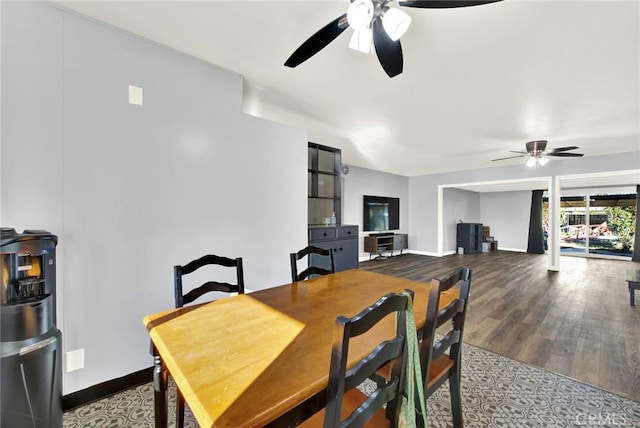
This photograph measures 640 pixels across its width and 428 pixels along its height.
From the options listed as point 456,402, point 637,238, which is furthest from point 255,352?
point 637,238

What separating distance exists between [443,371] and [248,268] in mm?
1805

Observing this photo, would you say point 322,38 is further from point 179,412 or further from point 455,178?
point 455,178

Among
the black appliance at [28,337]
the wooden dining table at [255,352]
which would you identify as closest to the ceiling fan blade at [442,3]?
the wooden dining table at [255,352]

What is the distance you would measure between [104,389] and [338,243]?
2763mm

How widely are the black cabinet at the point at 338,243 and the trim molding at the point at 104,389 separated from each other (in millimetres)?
1920

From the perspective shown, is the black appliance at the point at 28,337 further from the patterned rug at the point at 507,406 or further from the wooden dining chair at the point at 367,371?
the wooden dining chair at the point at 367,371

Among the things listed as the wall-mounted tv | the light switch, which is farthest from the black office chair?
the wall-mounted tv

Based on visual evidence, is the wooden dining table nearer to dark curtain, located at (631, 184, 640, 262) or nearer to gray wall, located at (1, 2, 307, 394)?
gray wall, located at (1, 2, 307, 394)

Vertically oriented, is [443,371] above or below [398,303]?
below

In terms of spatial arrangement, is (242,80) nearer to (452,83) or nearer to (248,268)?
(248,268)

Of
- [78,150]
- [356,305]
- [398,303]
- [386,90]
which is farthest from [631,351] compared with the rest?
[78,150]

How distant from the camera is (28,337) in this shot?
45.6 inches

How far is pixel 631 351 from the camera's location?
2342 millimetres

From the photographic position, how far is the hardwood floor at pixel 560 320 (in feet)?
7.05
